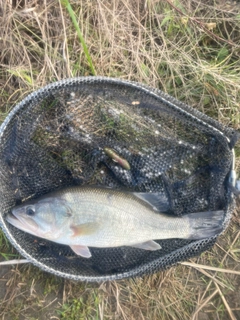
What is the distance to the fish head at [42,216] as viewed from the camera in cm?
213

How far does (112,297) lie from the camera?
2535mm

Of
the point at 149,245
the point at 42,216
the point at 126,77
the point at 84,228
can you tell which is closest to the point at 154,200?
the point at 149,245

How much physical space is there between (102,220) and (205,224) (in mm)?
522

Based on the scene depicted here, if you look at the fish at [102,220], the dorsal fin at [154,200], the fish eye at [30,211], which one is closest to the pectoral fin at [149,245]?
the fish at [102,220]

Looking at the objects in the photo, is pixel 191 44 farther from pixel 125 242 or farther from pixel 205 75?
pixel 125 242

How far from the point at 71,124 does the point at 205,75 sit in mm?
883

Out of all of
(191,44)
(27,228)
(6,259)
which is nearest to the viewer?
(27,228)

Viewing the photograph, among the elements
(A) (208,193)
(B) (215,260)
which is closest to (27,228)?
(A) (208,193)

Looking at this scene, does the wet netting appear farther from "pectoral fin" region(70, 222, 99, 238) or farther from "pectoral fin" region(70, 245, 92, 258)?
"pectoral fin" region(70, 222, 99, 238)

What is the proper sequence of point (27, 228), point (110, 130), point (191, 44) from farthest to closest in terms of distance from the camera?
1. point (191, 44)
2. point (110, 130)
3. point (27, 228)

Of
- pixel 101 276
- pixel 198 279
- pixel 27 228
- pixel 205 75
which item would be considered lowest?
pixel 198 279

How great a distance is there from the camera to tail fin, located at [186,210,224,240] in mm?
2252

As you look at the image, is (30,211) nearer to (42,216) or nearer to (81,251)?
(42,216)

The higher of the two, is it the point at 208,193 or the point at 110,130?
the point at 110,130
